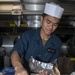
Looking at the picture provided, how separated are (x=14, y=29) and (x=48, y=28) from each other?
113 centimetres

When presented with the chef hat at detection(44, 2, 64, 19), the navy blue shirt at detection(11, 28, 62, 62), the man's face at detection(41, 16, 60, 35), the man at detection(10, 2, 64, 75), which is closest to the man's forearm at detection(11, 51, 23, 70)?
the man at detection(10, 2, 64, 75)

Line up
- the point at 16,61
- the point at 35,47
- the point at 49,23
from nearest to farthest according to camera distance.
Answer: the point at 16,61
the point at 49,23
the point at 35,47

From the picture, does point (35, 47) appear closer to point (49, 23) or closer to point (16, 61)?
point (49, 23)

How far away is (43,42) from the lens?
5.56 ft

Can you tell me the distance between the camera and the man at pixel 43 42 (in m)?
1.54

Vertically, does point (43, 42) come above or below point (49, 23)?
below

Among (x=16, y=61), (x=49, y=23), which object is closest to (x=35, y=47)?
(x=49, y=23)

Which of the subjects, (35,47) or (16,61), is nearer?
(16,61)

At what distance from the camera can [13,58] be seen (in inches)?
53.4

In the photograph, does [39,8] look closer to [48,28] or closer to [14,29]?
[14,29]

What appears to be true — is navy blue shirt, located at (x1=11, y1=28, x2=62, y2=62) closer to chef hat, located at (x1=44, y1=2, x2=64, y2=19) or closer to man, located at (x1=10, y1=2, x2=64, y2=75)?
man, located at (x1=10, y1=2, x2=64, y2=75)

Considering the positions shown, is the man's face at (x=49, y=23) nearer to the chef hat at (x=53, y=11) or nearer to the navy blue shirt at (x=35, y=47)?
the chef hat at (x=53, y=11)

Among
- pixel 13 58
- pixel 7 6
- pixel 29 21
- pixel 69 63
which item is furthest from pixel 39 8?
pixel 13 58

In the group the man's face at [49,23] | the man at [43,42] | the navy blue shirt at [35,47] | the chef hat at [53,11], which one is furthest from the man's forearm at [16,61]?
the chef hat at [53,11]
